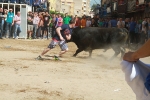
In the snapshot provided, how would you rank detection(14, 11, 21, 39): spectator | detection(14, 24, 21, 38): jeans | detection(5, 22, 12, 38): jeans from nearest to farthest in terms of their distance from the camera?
detection(5, 22, 12, 38): jeans
detection(14, 11, 21, 39): spectator
detection(14, 24, 21, 38): jeans

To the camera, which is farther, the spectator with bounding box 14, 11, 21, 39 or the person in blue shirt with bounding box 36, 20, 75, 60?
Result: the spectator with bounding box 14, 11, 21, 39

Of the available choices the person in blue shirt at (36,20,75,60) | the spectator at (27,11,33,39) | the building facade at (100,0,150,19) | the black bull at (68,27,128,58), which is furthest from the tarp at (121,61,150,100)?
the building facade at (100,0,150,19)

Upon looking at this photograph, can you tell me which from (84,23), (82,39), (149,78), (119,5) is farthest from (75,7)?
(149,78)

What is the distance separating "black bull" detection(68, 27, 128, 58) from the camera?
1224 centimetres

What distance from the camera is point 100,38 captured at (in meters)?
12.4

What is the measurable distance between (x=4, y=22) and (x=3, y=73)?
13.6 m

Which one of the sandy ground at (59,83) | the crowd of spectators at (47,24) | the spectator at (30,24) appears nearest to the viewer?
the sandy ground at (59,83)

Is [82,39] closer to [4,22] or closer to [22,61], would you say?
[22,61]

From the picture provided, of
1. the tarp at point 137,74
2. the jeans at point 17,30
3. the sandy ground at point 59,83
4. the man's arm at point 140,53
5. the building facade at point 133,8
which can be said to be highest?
the building facade at point 133,8

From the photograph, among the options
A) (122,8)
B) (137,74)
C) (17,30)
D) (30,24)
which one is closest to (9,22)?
(17,30)

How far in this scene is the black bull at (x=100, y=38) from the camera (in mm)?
12242

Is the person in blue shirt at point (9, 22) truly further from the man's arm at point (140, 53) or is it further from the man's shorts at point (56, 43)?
the man's arm at point (140, 53)

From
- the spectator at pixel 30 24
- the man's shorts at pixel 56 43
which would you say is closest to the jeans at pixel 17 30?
the spectator at pixel 30 24

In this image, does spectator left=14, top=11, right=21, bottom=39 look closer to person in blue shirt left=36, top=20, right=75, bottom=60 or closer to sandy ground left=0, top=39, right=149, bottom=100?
person in blue shirt left=36, top=20, right=75, bottom=60
